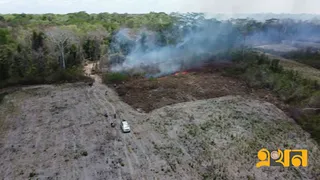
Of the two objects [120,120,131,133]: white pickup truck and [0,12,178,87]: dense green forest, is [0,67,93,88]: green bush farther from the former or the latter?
[120,120,131,133]: white pickup truck

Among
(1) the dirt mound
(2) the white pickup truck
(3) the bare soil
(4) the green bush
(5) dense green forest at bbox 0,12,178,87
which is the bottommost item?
(1) the dirt mound

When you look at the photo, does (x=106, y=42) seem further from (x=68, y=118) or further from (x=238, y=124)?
(x=238, y=124)

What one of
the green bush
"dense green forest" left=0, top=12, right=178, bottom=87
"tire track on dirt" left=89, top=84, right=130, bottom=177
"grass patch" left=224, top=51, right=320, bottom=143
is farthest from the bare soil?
"dense green forest" left=0, top=12, right=178, bottom=87

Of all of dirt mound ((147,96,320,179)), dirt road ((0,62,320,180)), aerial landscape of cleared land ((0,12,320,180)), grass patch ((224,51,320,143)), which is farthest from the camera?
grass patch ((224,51,320,143))

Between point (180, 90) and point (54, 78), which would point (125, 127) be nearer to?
point (180, 90)

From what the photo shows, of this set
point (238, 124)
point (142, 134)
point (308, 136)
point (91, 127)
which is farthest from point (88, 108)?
point (308, 136)

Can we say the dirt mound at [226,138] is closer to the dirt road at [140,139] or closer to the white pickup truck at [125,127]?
the dirt road at [140,139]
